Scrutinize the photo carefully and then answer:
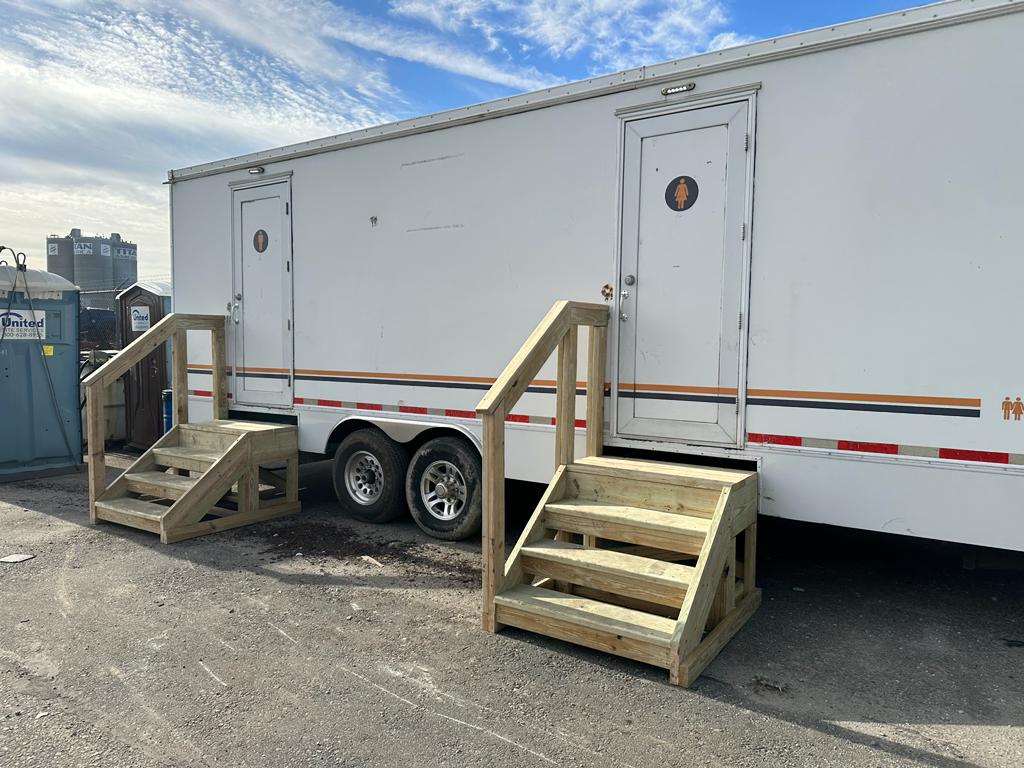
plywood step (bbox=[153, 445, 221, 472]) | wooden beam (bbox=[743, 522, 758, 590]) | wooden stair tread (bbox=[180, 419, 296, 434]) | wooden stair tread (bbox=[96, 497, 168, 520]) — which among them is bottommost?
wooden stair tread (bbox=[96, 497, 168, 520])

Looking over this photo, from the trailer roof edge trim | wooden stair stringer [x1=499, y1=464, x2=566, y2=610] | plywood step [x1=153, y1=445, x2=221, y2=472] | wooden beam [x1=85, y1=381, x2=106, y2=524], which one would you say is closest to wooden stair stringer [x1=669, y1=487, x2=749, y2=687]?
wooden stair stringer [x1=499, y1=464, x2=566, y2=610]

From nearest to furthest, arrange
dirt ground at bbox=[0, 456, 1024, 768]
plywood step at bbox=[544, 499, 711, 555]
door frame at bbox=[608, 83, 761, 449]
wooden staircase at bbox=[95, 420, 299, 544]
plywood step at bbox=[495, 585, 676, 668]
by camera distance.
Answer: dirt ground at bbox=[0, 456, 1024, 768]
plywood step at bbox=[495, 585, 676, 668]
plywood step at bbox=[544, 499, 711, 555]
door frame at bbox=[608, 83, 761, 449]
wooden staircase at bbox=[95, 420, 299, 544]

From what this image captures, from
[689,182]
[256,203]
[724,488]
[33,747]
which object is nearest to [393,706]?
[33,747]

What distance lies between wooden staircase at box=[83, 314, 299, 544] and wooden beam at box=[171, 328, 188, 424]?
0.01m

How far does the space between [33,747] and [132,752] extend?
425 mm

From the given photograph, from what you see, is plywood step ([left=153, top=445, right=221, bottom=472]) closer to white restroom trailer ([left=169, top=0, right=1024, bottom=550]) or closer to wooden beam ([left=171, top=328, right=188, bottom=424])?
wooden beam ([left=171, top=328, right=188, bottom=424])

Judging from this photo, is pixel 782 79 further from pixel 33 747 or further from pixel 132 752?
pixel 33 747

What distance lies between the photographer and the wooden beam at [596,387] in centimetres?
500

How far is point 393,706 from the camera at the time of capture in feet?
11.4

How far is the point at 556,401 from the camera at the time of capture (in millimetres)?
5066

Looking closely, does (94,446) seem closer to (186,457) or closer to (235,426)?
(186,457)

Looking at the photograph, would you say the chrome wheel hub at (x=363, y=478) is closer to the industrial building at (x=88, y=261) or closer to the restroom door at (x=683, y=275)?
the restroom door at (x=683, y=275)

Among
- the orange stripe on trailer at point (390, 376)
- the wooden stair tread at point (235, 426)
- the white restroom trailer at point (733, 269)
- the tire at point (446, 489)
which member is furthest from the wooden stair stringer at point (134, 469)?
the tire at point (446, 489)

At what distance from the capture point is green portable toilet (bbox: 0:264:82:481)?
337 inches
